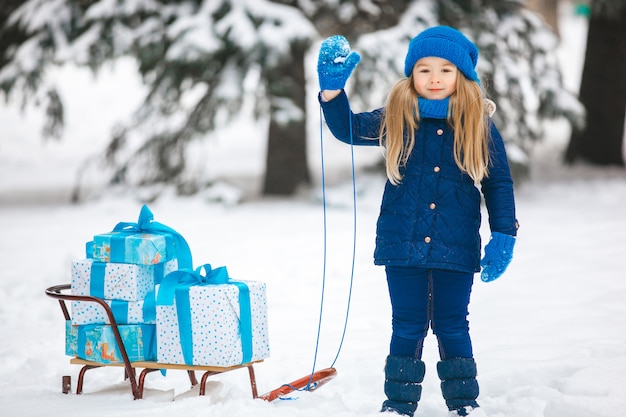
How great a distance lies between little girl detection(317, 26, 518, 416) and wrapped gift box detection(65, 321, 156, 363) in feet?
3.39

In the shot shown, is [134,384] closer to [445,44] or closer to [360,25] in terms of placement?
[445,44]

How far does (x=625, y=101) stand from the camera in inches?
481

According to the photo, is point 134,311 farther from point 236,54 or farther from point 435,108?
point 236,54

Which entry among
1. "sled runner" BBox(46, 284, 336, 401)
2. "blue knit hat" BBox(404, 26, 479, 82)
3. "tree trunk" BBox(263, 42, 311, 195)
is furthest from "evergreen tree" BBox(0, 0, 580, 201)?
"sled runner" BBox(46, 284, 336, 401)

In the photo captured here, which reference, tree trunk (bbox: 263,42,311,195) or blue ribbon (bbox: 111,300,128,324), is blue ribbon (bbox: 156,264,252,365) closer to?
blue ribbon (bbox: 111,300,128,324)

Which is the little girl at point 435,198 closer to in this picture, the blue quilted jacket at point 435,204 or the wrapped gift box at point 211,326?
the blue quilted jacket at point 435,204

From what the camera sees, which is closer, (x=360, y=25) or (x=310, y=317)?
(x=310, y=317)

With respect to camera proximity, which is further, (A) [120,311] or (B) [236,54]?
(B) [236,54]

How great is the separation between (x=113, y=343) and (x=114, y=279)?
276mm

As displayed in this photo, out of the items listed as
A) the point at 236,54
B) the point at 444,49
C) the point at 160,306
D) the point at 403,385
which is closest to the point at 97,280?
Result: the point at 160,306

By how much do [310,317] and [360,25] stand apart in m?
5.53

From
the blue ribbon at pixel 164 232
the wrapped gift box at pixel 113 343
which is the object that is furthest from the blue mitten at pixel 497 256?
the wrapped gift box at pixel 113 343

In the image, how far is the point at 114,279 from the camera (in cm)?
366

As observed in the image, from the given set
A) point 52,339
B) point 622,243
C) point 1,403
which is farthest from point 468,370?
point 622,243
